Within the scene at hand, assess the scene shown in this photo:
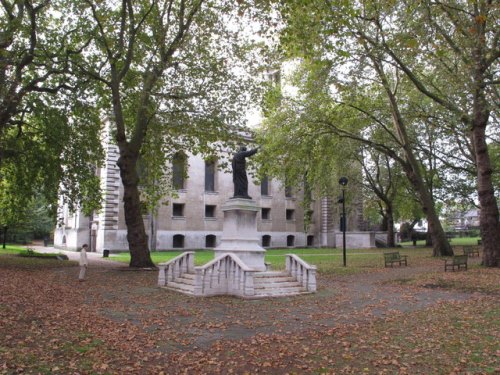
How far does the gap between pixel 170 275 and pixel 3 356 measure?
8911 mm

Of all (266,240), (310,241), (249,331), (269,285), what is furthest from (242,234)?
(310,241)

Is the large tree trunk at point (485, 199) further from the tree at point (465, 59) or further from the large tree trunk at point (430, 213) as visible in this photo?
the large tree trunk at point (430, 213)

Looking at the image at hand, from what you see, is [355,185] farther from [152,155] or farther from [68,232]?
[68,232]

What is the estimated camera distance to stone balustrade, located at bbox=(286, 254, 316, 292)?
14.0 m

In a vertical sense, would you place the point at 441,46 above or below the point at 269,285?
above

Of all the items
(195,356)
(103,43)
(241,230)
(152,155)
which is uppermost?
(103,43)

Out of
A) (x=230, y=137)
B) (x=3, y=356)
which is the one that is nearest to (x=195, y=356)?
(x=3, y=356)

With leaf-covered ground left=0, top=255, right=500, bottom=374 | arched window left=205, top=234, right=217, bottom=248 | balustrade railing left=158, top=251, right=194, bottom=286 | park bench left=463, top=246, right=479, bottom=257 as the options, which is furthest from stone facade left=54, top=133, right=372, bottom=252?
leaf-covered ground left=0, top=255, right=500, bottom=374

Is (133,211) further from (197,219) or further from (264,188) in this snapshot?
(264,188)

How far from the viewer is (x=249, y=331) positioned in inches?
347

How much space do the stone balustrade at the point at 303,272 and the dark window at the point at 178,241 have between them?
→ 27.8m

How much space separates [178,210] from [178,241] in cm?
301

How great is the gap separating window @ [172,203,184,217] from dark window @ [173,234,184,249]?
6.72ft

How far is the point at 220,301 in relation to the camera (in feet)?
40.0
